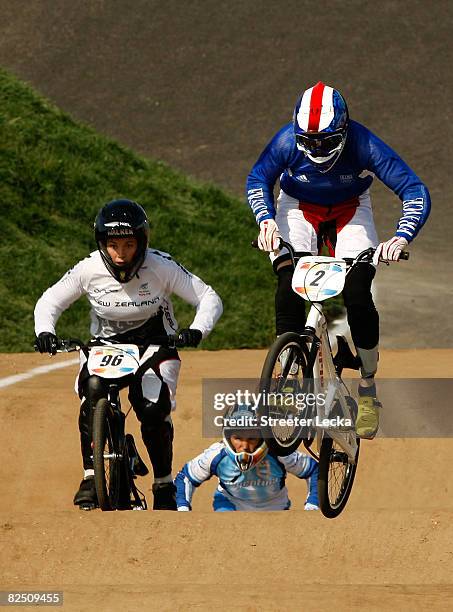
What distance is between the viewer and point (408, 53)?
34094mm

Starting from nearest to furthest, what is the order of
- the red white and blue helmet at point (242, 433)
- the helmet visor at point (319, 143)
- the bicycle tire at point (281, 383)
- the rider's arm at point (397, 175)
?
the bicycle tire at point (281, 383), the helmet visor at point (319, 143), the rider's arm at point (397, 175), the red white and blue helmet at point (242, 433)

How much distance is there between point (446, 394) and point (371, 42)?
68.2 ft

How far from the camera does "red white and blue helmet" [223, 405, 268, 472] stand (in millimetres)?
10967

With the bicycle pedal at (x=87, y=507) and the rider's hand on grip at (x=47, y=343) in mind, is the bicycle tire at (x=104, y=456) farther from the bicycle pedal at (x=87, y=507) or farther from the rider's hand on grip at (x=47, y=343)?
the rider's hand on grip at (x=47, y=343)

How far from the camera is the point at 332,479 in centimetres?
1030

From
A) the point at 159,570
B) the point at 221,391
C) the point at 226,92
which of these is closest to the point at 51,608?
the point at 159,570

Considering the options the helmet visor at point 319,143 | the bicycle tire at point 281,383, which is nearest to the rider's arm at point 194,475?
the bicycle tire at point 281,383

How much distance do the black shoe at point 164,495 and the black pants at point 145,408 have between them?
20cm

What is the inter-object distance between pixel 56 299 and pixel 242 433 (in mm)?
1998

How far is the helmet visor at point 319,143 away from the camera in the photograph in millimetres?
9383

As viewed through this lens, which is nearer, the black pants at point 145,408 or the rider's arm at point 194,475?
the black pants at point 145,408

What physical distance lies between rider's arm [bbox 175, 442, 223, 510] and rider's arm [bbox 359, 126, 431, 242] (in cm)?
288

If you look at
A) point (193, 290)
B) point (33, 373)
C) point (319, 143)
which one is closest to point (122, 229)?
point (193, 290)

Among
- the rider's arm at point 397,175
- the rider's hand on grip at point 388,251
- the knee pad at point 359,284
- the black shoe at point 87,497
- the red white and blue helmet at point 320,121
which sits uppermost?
the red white and blue helmet at point 320,121
